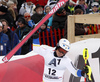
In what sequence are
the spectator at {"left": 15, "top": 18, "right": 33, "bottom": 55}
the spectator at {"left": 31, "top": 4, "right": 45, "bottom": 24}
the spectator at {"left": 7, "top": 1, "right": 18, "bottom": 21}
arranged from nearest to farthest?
the spectator at {"left": 15, "top": 18, "right": 33, "bottom": 55}, the spectator at {"left": 31, "top": 4, "right": 45, "bottom": 24}, the spectator at {"left": 7, "top": 1, "right": 18, "bottom": 21}

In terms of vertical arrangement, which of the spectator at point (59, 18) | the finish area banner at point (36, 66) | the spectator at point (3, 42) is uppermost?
the spectator at point (59, 18)

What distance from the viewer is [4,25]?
5.06 meters

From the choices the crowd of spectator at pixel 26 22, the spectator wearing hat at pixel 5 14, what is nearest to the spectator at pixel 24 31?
the crowd of spectator at pixel 26 22

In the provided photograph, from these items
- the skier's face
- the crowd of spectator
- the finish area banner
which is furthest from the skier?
the crowd of spectator

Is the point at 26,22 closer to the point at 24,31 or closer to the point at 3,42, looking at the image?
the point at 24,31

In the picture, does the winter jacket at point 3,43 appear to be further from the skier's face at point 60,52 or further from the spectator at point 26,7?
the spectator at point 26,7

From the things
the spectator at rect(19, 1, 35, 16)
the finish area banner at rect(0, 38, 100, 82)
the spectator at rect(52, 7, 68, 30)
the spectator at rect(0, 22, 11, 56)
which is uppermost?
the spectator at rect(19, 1, 35, 16)

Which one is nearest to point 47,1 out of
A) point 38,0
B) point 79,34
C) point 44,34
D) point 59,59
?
point 38,0

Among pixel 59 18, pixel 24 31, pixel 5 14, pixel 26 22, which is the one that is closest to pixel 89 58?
pixel 24 31

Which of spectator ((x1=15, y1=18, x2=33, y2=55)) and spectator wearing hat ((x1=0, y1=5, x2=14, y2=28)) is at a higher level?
spectator wearing hat ((x1=0, y1=5, x2=14, y2=28))

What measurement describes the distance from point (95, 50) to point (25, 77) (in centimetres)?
146

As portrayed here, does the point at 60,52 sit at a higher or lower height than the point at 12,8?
lower

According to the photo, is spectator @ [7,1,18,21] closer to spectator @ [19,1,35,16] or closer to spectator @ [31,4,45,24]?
spectator @ [19,1,35,16]

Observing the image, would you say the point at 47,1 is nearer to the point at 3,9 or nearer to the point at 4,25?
the point at 3,9
